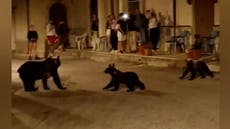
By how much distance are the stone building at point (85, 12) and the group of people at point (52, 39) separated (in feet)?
2.45

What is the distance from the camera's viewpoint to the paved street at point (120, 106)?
7.05m

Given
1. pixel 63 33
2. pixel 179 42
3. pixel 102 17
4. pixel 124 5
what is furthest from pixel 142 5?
pixel 63 33

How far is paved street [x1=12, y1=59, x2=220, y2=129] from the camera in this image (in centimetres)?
705

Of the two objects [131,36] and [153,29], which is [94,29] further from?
[153,29]

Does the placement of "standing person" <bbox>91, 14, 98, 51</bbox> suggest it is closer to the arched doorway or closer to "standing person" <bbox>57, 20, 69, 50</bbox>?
"standing person" <bbox>57, 20, 69, 50</bbox>

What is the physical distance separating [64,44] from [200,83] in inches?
535

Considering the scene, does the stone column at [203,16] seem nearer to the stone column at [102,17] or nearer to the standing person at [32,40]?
the stone column at [102,17]

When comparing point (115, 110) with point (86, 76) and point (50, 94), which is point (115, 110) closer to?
point (50, 94)

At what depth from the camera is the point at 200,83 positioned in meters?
11.2

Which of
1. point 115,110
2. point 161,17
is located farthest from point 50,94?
point 161,17

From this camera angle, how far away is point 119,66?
16391mm

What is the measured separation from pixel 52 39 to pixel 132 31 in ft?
13.3

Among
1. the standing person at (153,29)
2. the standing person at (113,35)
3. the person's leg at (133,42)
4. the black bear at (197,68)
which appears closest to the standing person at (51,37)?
the standing person at (113,35)

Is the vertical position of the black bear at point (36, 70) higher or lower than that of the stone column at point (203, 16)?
lower
